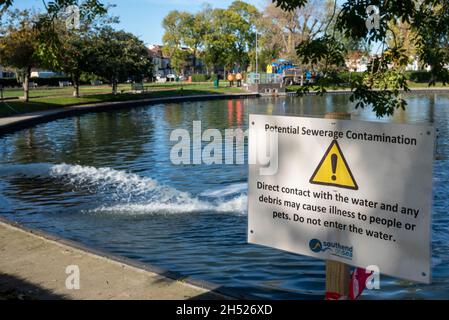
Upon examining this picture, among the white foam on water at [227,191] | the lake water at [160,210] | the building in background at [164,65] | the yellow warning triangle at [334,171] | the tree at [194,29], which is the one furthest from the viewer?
the building in background at [164,65]

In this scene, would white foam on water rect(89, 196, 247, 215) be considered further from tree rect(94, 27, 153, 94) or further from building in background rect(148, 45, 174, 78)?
building in background rect(148, 45, 174, 78)

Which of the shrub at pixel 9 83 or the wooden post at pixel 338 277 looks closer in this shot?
the wooden post at pixel 338 277

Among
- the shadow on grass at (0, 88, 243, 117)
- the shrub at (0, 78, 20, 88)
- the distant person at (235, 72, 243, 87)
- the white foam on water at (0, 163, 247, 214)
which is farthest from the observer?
the distant person at (235, 72, 243, 87)

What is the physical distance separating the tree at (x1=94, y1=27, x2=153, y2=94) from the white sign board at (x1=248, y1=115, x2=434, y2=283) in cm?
4087

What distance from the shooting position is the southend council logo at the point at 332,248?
3811 millimetres

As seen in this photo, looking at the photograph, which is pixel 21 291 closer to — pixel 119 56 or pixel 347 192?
pixel 347 192

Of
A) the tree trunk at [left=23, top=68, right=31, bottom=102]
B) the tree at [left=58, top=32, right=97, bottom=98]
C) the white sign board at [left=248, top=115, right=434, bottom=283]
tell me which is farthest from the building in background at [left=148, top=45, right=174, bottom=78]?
the white sign board at [left=248, top=115, right=434, bottom=283]

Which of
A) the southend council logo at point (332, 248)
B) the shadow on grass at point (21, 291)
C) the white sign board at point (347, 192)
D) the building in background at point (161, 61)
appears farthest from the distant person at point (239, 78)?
Result: the southend council logo at point (332, 248)

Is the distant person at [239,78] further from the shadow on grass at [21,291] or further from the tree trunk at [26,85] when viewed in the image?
the shadow on grass at [21,291]

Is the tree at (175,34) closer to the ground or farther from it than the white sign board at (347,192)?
farther from it

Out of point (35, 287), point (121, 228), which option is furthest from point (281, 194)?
point (121, 228)

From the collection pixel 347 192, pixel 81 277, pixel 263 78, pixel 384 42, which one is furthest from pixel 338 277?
pixel 263 78

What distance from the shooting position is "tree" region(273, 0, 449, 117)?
6.67 metres

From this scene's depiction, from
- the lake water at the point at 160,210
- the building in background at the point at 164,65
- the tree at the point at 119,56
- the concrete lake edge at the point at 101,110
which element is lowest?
the lake water at the point at 160,210
